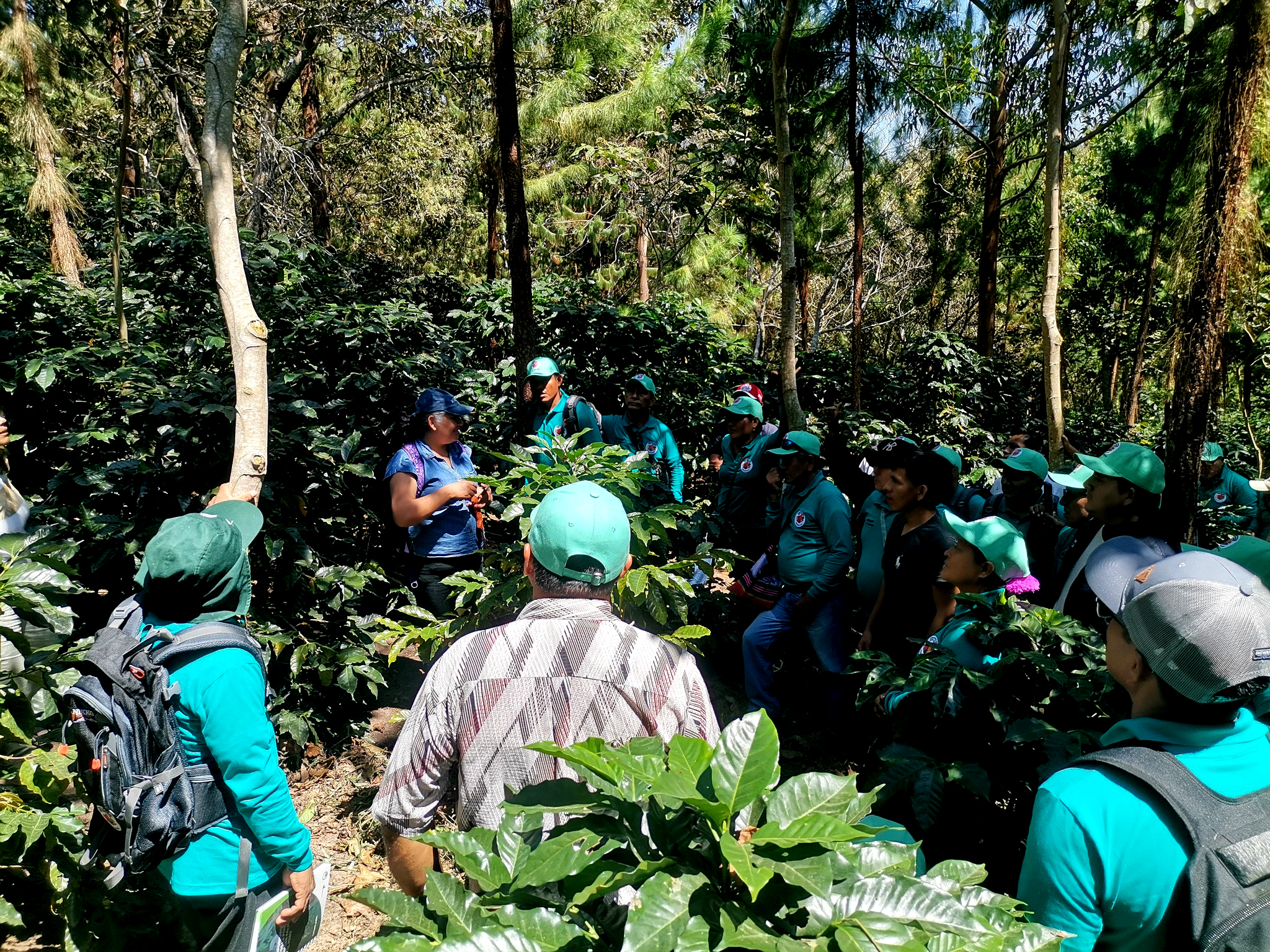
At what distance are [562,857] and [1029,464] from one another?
403 cm

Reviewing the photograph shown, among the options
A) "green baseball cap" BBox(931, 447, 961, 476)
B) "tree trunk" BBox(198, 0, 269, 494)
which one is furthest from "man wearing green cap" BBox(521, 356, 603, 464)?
"tree trunk" BBox(198, 0, 269, 494)

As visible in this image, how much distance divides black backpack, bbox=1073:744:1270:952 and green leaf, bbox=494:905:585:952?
35.9 inches

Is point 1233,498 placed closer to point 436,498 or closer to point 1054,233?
point 1054,233

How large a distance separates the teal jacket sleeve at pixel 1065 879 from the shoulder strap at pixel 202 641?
1754 millimetres

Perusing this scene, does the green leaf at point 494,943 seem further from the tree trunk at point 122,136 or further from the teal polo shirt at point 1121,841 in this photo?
the tree trunk at point 122,136

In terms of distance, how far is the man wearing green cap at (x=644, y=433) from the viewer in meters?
5.95

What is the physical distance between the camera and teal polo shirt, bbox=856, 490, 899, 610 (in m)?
4.19

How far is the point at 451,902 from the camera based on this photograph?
1.15 m

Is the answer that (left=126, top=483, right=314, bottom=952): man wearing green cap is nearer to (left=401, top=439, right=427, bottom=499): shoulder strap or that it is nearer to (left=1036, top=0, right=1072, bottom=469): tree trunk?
(left=401, top=439, right=427, bottom=499): shoulder strap

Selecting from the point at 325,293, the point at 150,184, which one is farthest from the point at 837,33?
the point at 150,184

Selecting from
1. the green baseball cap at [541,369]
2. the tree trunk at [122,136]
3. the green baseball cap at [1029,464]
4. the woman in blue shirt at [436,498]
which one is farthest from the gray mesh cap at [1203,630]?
the tree trunk at [122,136]

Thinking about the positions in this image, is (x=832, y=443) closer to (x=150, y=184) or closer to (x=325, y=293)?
(x=325, y=293)

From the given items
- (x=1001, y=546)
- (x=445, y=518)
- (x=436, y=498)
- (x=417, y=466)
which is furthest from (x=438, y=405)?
(x=1001, y=546)

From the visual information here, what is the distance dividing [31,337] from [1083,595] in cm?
611
